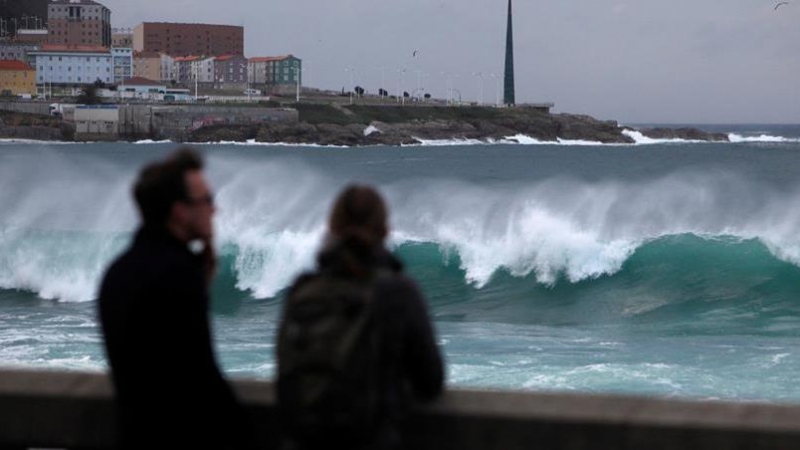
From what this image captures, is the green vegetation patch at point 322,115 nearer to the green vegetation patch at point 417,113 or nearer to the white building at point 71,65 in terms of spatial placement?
the green vegetation patch at point 417,113

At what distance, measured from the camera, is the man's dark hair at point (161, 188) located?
3.37 metres

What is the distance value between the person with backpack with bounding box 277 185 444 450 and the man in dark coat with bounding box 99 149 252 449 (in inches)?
9.2

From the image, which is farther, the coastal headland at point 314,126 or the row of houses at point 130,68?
the row of houses at point 130,68

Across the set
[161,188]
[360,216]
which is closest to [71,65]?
[161,188]

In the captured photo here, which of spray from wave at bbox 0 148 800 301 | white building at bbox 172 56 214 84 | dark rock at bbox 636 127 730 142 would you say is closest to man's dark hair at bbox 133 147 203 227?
spray from wave at bbox 0 148 800 301

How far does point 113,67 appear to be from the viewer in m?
166

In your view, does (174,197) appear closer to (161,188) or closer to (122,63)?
(161,188)

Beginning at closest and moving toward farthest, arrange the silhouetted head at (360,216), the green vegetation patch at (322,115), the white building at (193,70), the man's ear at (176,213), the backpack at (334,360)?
the backpack at (334,360), the silhouetted head at (360,216), the man's ear at (176,213), the green vegetation patch at (322,115), the white building at (193,70)

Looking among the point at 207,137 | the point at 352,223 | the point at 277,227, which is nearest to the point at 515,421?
the point at 352,223

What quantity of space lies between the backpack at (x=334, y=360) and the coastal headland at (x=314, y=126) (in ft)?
406

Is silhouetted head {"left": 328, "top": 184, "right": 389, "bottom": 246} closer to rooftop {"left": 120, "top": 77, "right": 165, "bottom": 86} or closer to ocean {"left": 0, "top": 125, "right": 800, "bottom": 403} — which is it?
ocean {"left": 0, "top": 125, "right": 800, "bottom": 403}

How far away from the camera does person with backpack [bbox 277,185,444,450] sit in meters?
3.18

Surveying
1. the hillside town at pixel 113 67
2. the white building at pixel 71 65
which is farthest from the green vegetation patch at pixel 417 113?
the white building at pixel 71 65

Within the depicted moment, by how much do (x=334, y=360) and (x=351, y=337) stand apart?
7 cm
